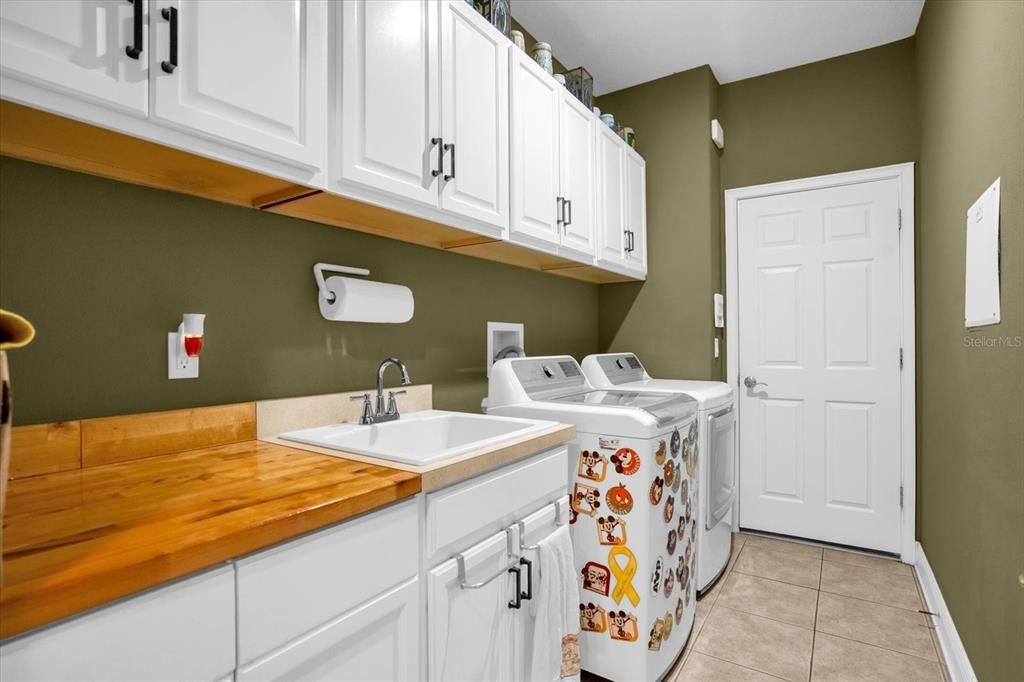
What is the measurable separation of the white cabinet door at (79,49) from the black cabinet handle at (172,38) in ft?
0.10

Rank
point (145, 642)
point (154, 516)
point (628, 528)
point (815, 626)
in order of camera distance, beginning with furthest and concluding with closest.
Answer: point (815, 626) < point (628, 528) < point (154, 516) < point (145, 642)

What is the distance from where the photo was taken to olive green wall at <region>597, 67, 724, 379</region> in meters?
3.01

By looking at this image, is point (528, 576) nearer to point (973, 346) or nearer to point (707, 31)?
point (973, 346)

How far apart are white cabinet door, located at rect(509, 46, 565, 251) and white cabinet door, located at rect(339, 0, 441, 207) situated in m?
0.44

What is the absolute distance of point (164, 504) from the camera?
33.3 inches

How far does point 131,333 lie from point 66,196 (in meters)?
0.31

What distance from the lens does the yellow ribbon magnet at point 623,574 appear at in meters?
1.72

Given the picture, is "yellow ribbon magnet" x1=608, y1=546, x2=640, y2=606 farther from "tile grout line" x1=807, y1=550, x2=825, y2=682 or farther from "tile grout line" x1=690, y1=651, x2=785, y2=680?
"tile grout line" x1=807, y1=550, x2=825, y2=682

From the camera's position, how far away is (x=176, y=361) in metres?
1.24

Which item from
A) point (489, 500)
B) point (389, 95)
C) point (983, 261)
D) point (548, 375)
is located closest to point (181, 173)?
point (389, 95)

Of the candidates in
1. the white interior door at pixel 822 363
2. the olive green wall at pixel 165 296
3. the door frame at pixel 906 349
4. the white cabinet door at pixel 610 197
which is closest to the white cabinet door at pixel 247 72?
the olive green wall at pixel 165 296

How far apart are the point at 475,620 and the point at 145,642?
747mm

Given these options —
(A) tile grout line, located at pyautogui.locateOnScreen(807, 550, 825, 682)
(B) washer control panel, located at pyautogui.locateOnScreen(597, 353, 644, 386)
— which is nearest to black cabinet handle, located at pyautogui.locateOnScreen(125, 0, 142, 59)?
(B) washer control panel, located at pyautogui.locateOnScreen(597, 353, 644, 386)

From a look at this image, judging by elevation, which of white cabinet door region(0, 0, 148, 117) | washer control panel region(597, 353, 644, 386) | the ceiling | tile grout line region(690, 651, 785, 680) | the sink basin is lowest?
tile grout line region(690, 651, 785, 680)
